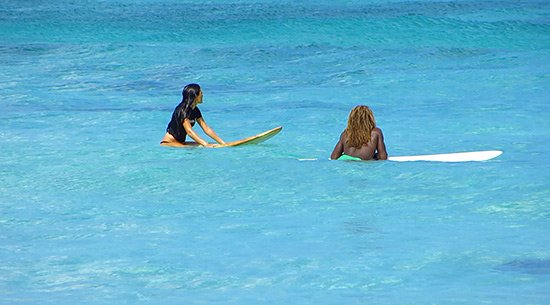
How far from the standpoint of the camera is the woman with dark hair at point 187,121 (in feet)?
43.2

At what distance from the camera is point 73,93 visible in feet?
64.7

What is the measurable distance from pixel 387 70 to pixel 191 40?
6.31 metres

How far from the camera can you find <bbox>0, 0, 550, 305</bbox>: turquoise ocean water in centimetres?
823

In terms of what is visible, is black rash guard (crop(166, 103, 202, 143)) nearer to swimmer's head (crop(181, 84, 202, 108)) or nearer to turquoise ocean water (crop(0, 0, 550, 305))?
swimmer's head (crop(181, 84, 202, 108))

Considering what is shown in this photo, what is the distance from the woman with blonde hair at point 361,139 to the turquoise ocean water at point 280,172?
0.19 m

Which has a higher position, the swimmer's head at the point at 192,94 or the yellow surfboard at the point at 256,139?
the swimmer's head at the point at 192,94

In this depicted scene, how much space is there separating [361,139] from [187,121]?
243 cm

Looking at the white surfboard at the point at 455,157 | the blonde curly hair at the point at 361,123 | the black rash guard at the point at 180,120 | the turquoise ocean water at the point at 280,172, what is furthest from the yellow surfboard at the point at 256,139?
the blonde curly hair at the point at 361,123

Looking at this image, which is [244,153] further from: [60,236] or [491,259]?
[491,259]

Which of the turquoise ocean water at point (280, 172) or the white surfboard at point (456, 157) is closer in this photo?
the turquoise ocean water at point (280, 172)

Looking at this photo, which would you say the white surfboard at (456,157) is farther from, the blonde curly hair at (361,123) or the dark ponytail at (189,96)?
the dark ponytail at (189,96)

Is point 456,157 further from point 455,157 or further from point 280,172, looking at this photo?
point 280,172

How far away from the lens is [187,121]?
1331cm

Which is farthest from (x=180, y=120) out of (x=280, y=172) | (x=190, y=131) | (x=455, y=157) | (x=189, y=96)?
(x=455, y=157)
